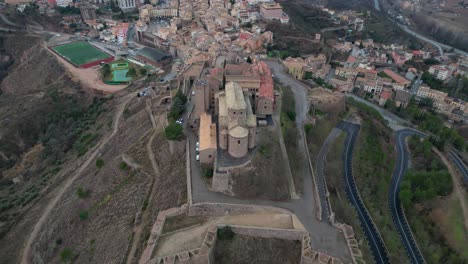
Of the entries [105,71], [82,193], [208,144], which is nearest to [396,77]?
[208,144]

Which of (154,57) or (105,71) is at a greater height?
(154,57)

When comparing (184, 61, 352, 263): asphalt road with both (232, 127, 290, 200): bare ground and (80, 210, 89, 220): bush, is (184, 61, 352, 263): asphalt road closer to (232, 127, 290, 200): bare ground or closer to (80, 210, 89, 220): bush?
(232, 127, 290, 200): bare ground

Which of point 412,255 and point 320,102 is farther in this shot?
point 320,102

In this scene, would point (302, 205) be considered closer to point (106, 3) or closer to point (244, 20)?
point (244, 20)

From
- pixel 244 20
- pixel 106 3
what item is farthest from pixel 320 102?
pixel 106 3

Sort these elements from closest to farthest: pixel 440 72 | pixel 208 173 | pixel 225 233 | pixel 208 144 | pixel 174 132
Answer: pixel 225 233, pixel 208 173, pixel 208 144, pixel 174 132, pixel 440 72

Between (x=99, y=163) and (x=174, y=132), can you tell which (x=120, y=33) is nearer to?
(x=99, y=163)

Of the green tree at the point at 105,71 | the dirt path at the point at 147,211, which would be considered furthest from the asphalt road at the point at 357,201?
the green tree at the point at 105,71
